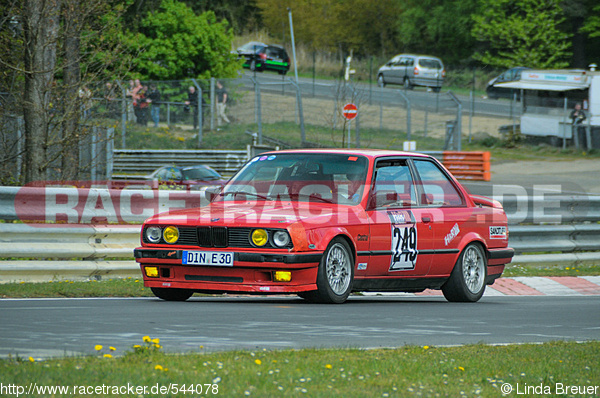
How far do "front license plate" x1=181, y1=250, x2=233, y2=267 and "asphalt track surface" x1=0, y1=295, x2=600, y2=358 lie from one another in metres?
0.37

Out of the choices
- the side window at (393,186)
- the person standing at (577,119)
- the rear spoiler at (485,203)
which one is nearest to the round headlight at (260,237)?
the side window at (393,186)

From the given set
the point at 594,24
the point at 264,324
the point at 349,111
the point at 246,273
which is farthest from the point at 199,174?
the point at 594,24

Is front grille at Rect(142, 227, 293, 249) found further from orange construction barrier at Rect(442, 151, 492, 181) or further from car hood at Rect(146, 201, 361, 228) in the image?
orange construction barrier at Rect(442, 151, 492, 181)

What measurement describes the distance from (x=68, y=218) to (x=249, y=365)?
19.9 ft

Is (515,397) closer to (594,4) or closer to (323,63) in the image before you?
(594,4)

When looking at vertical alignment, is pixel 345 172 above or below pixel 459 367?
above

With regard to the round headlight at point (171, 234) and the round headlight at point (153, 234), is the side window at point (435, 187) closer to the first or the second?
the round headlight at point (171, 234)

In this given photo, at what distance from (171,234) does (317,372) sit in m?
3.82

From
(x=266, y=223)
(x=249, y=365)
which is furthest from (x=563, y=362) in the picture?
(x=266, y=223)

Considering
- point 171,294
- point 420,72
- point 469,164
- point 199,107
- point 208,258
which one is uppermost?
point 420,72

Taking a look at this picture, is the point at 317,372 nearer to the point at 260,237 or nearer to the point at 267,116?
the point at 260,237

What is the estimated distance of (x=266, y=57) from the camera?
6294 centimetres

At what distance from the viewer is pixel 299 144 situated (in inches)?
1335

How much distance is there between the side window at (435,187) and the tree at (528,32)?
1892 inches
